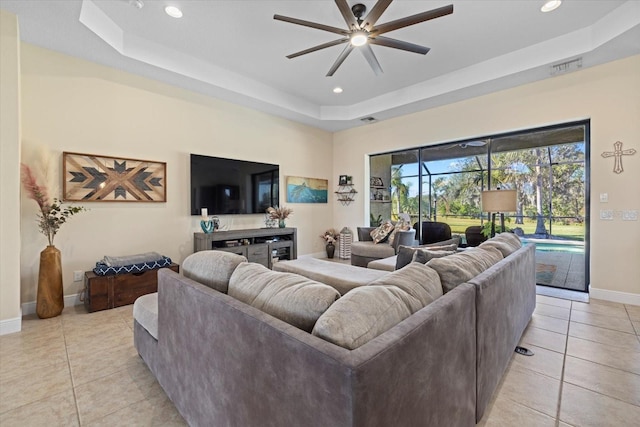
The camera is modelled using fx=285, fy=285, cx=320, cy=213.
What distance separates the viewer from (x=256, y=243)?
4.87m

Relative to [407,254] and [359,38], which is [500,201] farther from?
[359,38]

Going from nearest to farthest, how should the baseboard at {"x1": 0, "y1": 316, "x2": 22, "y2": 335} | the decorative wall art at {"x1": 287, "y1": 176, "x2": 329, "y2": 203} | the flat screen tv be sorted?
the baseboard at {"x1": 0, "y1": 316, "x2": 22, "y2": 335} → the flat screen tv → the decorative wall art at {"x1": 287, "y1": 176, "x2": 329, "y2": 203}

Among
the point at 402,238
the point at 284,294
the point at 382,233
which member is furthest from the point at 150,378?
the point at 382,233

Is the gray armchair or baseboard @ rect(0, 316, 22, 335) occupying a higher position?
the gray armchair

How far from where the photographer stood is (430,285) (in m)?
1.31

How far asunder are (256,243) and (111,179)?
2213mm

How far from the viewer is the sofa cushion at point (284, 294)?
1016 mm

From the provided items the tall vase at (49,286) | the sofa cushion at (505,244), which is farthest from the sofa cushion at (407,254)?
the tall vase at (49,286)

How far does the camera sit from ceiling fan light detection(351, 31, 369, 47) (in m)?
2.70

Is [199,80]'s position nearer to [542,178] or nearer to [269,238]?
[269,238]

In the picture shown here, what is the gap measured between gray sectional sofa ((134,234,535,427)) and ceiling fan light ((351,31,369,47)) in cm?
234

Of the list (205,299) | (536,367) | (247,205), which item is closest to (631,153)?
(536,367)

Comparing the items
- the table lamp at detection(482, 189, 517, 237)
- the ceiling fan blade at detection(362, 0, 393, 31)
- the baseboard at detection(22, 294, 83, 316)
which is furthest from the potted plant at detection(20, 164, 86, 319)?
the table lamp at detection(482, 189, 517, 237)

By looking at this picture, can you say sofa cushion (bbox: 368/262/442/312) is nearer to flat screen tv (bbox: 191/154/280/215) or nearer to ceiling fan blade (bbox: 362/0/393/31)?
ceiling fan blade (bbox: 362/0/393/31)
